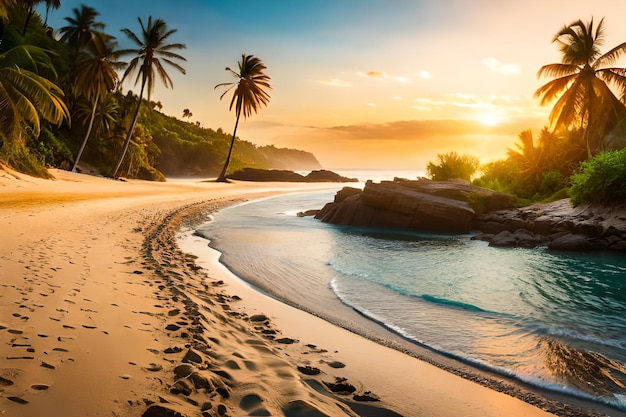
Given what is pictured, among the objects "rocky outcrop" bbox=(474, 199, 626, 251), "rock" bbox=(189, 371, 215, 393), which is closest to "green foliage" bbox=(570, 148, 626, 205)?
"rocky outcrop" bbox=(474, 199, 626, 251)

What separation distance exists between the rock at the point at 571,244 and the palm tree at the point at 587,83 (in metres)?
13.8

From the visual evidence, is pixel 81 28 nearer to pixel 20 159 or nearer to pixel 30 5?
pixel 30 5

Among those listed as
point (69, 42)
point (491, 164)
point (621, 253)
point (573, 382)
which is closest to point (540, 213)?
point (621, 253)

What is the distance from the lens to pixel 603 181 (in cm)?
1404

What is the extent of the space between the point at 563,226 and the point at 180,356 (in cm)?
1556

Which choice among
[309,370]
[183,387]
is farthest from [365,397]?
[183,387]

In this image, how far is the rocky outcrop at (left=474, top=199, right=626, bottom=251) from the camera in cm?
1249

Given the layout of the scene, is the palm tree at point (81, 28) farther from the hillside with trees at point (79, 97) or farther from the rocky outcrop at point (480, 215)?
the rocky outcrop at point (480, 215)

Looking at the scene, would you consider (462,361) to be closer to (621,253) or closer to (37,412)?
(37,412)

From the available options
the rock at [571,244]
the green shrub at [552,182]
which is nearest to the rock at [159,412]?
the rock at [571,244]

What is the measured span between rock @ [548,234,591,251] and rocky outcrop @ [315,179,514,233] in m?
4.25

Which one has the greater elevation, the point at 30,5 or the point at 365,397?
the point at 30,5

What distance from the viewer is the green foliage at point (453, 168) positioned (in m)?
26.2

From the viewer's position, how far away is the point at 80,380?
250 centimetres
